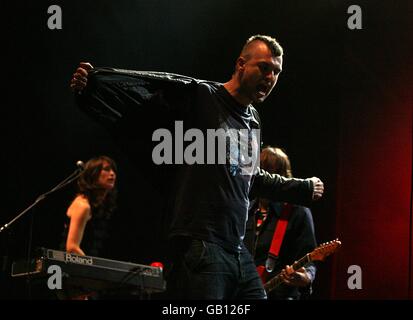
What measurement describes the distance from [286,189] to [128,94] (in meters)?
0.84

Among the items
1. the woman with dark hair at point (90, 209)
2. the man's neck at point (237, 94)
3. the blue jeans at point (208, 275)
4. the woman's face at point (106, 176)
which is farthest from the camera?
the woman's face at point (106, 176)

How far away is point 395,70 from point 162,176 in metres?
2.66

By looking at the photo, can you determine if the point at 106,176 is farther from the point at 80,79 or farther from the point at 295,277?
the point at 80,79

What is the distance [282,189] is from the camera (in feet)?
9.89

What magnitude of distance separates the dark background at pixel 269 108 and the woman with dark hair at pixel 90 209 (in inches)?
18.5

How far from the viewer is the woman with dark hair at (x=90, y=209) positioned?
5086 mm

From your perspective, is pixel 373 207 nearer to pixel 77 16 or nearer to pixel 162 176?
pixel 162 176

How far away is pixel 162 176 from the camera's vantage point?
2.77 meters

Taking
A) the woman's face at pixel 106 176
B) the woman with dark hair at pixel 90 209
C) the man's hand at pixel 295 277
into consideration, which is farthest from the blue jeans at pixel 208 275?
the woman's face at pixel 106 176

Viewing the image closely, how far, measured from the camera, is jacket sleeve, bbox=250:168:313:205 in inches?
118

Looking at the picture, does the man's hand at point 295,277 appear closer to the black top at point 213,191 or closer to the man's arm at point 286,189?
the man's arm at point 286,189

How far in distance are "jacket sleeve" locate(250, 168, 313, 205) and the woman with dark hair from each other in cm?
239

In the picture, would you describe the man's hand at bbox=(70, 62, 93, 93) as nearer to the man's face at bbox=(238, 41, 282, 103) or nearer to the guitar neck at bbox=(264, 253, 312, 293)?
the man's face at bbox=(238, 41, 282, 103)
